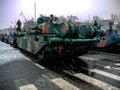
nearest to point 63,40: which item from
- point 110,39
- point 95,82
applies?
point 95,82

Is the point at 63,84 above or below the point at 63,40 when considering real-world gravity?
below

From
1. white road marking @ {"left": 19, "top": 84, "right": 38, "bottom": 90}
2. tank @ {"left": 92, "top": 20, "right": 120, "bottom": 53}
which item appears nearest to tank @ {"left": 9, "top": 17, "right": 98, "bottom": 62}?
white road marking @ {"left": 19, "top": 84, "right": 38, "bottom": 90}

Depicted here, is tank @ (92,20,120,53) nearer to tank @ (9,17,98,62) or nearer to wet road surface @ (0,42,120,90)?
tank @ (9,17,98,62)

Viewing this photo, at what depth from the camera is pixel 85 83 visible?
17.6 ft

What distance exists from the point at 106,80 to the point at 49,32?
4330 mm

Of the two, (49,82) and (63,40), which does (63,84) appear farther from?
(63,40)

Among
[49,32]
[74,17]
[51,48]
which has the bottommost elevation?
[51,48]

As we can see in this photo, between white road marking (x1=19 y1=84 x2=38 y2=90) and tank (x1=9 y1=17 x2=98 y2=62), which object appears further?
tank (x1=9 y1=17 x2=98 y2=62)

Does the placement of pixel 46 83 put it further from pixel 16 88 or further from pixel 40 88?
pixel 16 88

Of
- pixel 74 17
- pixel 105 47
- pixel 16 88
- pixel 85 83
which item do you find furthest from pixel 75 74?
pixel 74 17

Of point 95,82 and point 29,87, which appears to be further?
point 95,82

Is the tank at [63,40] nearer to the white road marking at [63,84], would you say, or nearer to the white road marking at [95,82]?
the white road marking at [95,82]

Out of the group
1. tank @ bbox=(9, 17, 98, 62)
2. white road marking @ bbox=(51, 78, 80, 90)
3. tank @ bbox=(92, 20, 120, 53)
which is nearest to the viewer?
white road marking @ bbox=(51, 78, 80, 90)

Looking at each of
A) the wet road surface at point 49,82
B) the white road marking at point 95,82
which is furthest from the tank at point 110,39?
the white road marking at point 95,82
